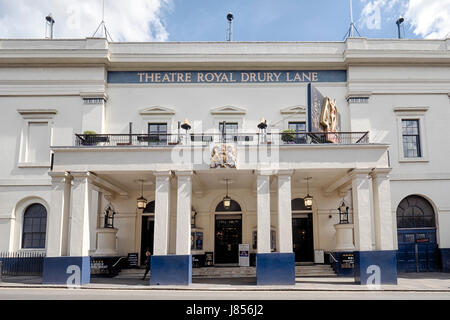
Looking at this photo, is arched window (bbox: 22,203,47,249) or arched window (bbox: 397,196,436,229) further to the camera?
arched window (bbox: 397,196,436,229)

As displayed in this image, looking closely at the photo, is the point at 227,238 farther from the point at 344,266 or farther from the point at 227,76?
the point at 227,76

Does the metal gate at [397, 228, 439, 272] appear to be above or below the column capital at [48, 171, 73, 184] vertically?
below

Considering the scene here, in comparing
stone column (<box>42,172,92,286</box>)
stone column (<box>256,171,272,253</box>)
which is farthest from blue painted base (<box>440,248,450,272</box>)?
stone column (<box>42,172,92,286</box>)

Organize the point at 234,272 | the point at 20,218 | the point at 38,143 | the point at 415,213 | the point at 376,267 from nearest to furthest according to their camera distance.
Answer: the point at 376,267 → the point at 234,272 → the point at 20,218 → the point at 415,213 → the point at 38,143

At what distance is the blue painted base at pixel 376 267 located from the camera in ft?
51.0

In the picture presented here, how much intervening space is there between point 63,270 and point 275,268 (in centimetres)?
832

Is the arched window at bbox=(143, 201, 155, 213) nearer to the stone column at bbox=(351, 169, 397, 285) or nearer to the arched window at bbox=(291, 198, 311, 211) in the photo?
the arched window at bbox=(291, 198, 311, 211)

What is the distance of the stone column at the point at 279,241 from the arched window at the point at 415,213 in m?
8.03

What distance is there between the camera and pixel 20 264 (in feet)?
64.0

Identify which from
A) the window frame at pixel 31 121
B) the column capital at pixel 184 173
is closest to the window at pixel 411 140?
the column capital at pixel 184 173

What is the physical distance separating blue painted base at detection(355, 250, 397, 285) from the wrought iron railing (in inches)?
579

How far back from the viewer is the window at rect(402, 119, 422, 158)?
21203 mm

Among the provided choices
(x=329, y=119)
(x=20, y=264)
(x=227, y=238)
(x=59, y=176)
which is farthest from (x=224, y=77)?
(x=20, y=264)

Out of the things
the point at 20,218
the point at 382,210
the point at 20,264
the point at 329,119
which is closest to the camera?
the point at 382,210
